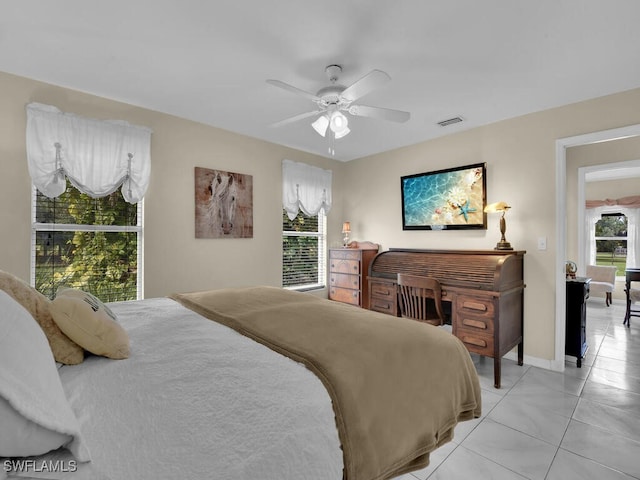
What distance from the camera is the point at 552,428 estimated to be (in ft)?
6.74

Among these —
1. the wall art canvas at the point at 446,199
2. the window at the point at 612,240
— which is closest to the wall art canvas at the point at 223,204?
the wall art canvas at the point at 446,199

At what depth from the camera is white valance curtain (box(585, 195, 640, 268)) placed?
5723 mm

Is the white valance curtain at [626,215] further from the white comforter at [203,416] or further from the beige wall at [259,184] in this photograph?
the white comforter at [203,416]

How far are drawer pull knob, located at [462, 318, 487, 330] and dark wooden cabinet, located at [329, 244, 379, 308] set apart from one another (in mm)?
1495

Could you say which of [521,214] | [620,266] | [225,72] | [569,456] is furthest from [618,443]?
[620,266]

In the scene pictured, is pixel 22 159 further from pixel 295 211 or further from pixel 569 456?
pixel 569 456

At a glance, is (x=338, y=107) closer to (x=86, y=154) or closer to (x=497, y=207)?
(x=497, y=207)

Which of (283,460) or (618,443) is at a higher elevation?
(283,460)

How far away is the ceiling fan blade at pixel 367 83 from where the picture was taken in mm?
1851

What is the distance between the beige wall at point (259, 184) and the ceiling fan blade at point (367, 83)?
1.97 meters

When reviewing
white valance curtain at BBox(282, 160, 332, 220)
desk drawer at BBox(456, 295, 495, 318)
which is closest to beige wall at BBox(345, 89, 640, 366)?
desk drawer at BBox(456, 295, 495, 318)

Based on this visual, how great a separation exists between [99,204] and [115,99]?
3.16 ft

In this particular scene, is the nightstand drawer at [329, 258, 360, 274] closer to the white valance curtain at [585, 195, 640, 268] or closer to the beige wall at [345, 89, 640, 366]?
the beige wall at [345, 89, 640, 366]

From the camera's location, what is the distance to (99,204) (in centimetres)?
284
